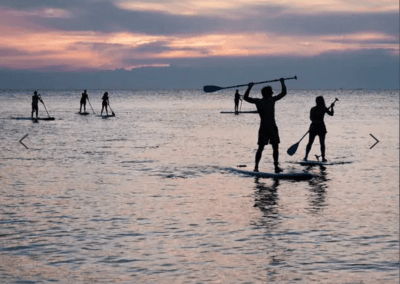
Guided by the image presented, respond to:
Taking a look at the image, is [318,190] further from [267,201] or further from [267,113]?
[267,113]

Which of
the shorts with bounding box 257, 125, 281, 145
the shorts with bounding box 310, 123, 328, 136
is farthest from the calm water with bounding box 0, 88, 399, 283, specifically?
the shorts with bounding box 310, 123, 328, 136

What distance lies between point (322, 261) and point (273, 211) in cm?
360

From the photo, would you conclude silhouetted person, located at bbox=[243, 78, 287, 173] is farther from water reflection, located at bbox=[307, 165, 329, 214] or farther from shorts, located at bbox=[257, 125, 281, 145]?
water reflection, located at bbox=[307, 165, 329, 214]

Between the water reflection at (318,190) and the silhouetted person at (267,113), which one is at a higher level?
the silhouetted person at (267,113)

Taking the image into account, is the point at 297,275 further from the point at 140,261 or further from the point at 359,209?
the point at 359,209

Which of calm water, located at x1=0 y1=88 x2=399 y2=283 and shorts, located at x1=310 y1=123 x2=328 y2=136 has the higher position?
shorts, located at x1=310 y1=123 x2=328 y2=136

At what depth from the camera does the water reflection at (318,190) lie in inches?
502

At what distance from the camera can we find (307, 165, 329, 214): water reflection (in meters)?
12.8

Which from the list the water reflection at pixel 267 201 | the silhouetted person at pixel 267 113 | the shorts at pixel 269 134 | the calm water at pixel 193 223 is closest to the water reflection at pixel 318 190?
the calm water at pixel 193 223

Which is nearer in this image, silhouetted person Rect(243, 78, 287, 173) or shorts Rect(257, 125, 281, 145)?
silhouetted person Rect(243, 78, 287, 173)

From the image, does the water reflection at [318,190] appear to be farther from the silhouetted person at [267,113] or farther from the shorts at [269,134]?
the shorts at [269,134]

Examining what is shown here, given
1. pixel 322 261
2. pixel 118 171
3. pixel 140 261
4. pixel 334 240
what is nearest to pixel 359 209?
pixel 334 240

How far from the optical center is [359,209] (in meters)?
12.5

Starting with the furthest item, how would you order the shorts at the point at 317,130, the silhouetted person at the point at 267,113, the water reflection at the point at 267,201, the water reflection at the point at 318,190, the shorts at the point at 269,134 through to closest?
the shorts at the point at 317,130, the shorts at the point at 269,134, the silhouetted person at the point at 267,113, the water reflection at the point at 318,190, the water reflection at the point at 267,201
